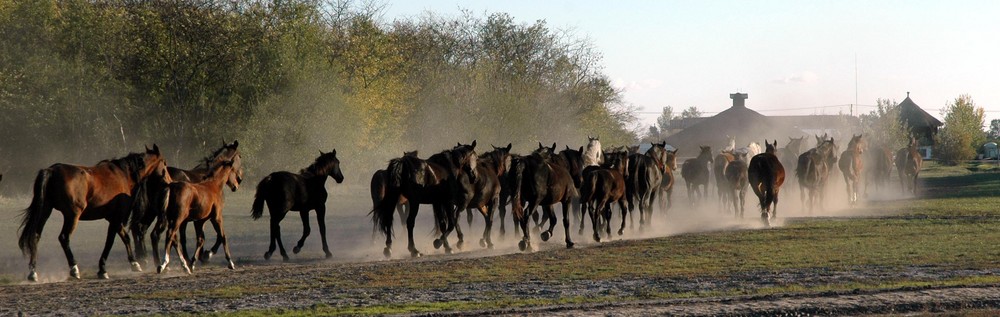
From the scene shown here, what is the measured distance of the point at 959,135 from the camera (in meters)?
91.7

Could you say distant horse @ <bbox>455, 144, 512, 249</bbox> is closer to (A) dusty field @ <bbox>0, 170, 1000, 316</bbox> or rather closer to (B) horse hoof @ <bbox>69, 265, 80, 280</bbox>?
(A) dusty field @ <bbox>0, 170, 1000, 316</bbox>

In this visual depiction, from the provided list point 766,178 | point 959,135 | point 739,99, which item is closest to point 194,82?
point 766,178

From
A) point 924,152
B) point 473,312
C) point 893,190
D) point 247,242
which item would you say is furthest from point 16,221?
point 924,152

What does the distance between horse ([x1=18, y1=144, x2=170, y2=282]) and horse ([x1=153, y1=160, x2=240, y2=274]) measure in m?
0.69

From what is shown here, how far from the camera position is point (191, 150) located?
44562mm

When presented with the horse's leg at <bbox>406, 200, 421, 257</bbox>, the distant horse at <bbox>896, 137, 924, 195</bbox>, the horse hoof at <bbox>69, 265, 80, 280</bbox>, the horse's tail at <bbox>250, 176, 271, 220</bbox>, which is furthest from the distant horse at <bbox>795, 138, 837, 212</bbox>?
the horse hoof at <bbox>69, 265, 80, 280</bbox>

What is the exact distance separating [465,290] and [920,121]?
130563mm

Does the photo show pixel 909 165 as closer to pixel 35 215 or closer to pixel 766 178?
pixel 766 178

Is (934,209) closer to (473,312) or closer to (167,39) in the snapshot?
(473,312)

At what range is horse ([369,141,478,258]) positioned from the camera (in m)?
20.5

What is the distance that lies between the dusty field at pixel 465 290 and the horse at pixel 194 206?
36 cm

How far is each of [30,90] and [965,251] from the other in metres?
30.9

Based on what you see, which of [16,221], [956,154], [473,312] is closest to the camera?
[473,312]

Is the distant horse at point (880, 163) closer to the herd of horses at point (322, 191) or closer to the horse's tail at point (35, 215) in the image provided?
the herd of horses at point (322, 191)
